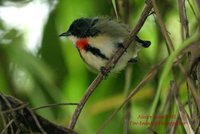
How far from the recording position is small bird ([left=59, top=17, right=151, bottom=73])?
332 cm

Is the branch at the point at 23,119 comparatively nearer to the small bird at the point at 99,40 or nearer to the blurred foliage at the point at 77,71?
the blurred foliage at the point at 77,71

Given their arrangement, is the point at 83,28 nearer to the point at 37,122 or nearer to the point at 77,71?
the point at 77,71

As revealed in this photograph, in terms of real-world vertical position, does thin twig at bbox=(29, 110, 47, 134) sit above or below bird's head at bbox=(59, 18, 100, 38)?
below

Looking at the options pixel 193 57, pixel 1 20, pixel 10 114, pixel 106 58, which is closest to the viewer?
pixel 193 57

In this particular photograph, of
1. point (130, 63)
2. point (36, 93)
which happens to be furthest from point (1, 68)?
point (130, 63)

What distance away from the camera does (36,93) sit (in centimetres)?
320

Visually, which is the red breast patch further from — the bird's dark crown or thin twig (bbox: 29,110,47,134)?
thin twig (bbox: 29,110,47,134)

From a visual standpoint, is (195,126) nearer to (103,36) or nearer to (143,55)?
(103,36)

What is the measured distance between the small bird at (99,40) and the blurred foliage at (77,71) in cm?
9

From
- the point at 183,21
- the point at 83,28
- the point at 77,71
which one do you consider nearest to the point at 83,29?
the point at 83,28

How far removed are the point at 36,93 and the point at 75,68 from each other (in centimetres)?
75

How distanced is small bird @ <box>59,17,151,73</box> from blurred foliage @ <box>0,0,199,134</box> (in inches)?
3.5

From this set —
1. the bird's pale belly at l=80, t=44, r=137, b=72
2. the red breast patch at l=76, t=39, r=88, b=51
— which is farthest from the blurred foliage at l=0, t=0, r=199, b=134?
the red breast patch at l=76, t=39, r=88, b=51

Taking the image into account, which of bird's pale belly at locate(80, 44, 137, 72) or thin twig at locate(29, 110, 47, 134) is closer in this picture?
thin twig at locate(29, 110, 47, 134)
